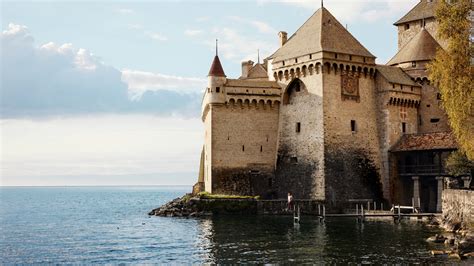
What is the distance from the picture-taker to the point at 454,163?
44375 millimetres

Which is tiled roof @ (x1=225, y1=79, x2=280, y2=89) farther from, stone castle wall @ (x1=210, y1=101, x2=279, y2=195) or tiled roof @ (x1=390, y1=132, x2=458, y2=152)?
tiled roof @ (x1=390, y1=132, x2=458, y2=152)

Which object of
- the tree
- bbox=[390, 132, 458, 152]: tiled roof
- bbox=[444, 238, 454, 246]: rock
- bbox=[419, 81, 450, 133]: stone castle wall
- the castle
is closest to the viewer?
bbox=[444, 238, 454, 246]: rock

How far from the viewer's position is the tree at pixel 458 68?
118 feet

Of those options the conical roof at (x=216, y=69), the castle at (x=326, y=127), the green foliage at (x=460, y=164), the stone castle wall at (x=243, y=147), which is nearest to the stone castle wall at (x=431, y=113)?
the castle at (x=326, y=127)

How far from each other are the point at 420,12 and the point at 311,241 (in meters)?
37.5

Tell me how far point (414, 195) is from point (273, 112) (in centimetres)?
1404

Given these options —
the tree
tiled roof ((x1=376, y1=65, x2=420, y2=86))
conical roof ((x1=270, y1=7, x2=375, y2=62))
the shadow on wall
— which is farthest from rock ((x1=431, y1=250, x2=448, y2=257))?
tiled roof ((x1=376, y1=65, x2=420, y2=86))

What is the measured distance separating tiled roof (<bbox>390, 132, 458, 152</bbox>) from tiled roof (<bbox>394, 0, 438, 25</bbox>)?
51.3 ft

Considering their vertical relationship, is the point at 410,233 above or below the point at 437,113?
below

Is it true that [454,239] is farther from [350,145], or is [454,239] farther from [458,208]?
[350,145]

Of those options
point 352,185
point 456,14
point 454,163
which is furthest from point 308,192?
point 456,14

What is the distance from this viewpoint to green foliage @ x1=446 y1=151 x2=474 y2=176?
44062mm

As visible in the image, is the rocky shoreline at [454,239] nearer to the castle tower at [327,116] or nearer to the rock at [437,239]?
the rock at [437,239]

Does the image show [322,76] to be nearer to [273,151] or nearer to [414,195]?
[273,151]
